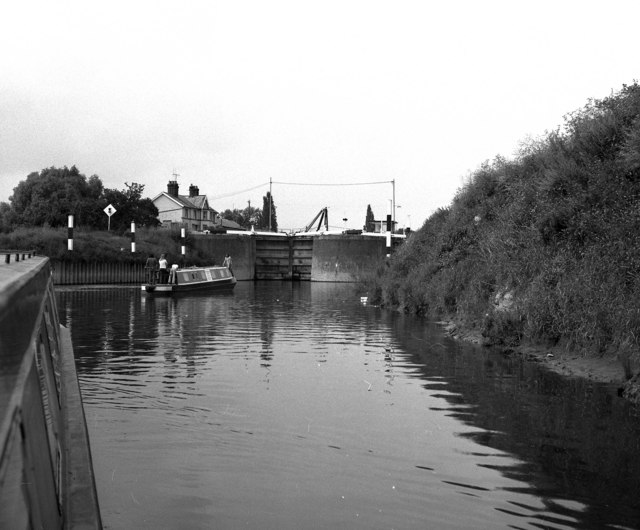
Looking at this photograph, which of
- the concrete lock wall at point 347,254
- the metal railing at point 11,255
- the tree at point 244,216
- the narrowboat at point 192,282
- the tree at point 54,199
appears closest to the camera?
the metal railing at point 11,255

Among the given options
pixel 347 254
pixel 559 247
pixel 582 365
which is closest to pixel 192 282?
pixel 347 254

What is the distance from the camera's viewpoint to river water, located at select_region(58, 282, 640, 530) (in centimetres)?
498

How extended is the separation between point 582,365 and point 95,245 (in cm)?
3861

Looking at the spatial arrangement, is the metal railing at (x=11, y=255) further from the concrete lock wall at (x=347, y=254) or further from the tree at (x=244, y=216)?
the tree at (x=244, y=216)

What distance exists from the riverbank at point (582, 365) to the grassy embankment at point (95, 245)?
31.4 m

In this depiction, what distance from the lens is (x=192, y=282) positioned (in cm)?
3569

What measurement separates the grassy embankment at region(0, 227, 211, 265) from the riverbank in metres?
31.4

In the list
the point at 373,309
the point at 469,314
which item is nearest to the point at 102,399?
the point at 469,314

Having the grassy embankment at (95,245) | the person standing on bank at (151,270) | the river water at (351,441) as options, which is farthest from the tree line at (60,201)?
the river water at (351,441)

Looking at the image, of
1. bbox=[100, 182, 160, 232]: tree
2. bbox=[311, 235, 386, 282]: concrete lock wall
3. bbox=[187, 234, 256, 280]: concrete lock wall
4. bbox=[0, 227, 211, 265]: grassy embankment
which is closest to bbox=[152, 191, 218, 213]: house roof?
bbox=[100, 182, 160, 232]: tree

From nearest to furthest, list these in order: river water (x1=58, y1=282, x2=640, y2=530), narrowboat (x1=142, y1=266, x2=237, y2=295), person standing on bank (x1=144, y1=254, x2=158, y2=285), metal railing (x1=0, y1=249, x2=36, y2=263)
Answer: river water (x1=58, y1=282, x2=640, y2=530), metal railing (x1=0, y1=249, x2=36, y2=263), narrowboat (x1=142, y1=266, x2=237, y2=295), person standing on bank (x1=144, y1=254, x2=158, y2=285)

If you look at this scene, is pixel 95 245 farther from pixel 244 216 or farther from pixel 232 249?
pixel 244 216

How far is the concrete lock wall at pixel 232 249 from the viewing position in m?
58.5

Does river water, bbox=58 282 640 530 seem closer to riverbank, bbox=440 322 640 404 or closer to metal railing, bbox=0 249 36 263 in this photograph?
riverbank, bbox=440 322 640 404
